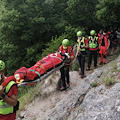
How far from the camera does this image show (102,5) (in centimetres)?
789

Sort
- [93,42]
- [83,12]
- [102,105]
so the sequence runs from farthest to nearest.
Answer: [83,12] < [93,42] < [102,105]

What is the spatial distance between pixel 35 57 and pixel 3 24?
3.96 meters

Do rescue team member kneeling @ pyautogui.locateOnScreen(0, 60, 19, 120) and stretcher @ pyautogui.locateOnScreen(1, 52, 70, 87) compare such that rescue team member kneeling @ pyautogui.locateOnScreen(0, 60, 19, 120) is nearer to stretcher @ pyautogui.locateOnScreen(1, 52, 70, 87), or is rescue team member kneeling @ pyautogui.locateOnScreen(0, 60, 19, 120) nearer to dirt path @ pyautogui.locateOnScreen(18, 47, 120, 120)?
stretcher @ pyautogui.locateOnScreen(1, 52, 70, 87)

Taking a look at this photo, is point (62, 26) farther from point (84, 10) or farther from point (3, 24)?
point (3, 24)

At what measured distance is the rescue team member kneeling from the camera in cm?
233

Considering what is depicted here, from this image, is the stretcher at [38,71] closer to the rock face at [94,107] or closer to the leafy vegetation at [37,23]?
the rock face at [94,107]

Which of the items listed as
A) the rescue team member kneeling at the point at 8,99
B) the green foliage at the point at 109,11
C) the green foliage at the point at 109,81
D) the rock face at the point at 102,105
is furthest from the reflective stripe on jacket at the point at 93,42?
the rescue team member kneeling at the point at 8,99

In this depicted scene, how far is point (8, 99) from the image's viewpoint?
234cm

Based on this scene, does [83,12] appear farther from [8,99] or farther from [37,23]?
[8,99]

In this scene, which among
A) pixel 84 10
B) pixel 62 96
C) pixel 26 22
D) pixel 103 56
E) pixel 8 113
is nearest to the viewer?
pixel 8 113

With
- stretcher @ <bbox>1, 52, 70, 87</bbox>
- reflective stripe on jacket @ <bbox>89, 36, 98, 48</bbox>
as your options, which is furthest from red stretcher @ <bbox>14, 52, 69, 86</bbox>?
reflective stripe on jacket @ <bbox>89, 36, 98, 48</bbox>

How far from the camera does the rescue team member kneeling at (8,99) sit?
2.33 metres

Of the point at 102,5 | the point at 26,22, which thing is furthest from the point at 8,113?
the point at 26,22

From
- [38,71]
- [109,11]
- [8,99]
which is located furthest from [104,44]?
[8,99]
